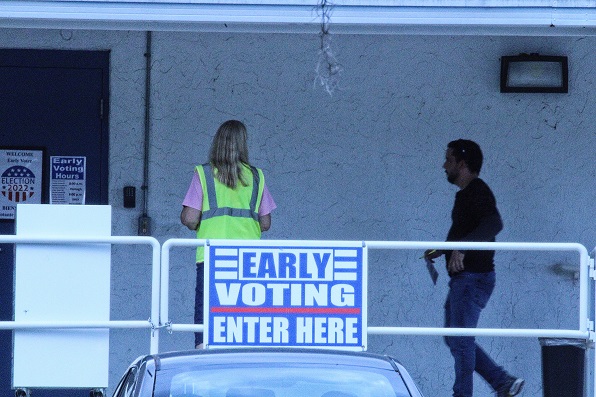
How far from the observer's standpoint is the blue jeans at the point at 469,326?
7867 millimetres

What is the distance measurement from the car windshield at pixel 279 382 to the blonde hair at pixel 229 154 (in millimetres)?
2734

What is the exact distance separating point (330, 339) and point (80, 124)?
124 inches

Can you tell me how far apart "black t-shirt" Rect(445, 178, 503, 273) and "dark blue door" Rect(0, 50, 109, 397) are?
2.67 m

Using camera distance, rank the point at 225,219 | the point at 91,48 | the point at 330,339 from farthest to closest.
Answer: the point at 91,48 < the point at 225,219 < the point at 330,339

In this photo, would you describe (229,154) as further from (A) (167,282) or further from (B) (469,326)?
(B) (469,326)

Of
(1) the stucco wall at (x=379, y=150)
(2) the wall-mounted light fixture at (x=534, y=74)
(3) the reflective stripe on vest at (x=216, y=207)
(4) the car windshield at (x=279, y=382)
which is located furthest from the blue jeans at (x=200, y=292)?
(2) the wall-mounted light fixture at (x=534, y=74)

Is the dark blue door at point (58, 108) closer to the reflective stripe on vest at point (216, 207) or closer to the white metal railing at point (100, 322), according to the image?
the reflective stripe on vest at point (216, 207)

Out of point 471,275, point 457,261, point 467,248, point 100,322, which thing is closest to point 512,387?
point 471,275

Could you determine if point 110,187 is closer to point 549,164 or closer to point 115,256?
point 115,256

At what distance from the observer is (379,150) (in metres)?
8.89

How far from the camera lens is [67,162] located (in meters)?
8.85

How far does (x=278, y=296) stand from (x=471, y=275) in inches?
73.3

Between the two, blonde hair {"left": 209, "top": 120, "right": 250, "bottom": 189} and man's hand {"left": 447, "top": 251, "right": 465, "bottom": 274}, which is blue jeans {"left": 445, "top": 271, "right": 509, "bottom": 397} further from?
blonde hair {"left": 209, "top": 120, "right": 250, "bottom": 189}

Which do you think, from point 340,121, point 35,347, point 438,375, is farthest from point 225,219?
point 438,375
